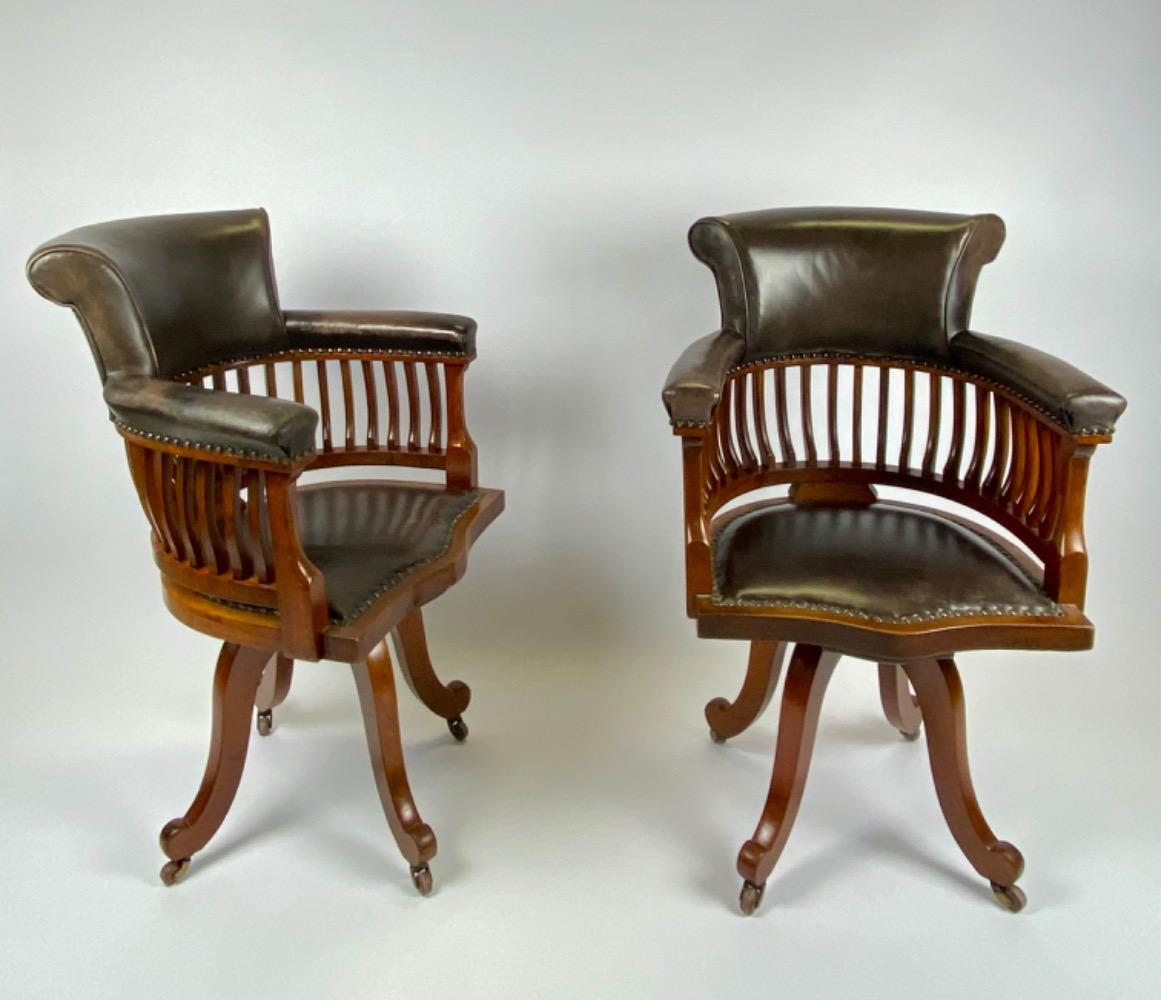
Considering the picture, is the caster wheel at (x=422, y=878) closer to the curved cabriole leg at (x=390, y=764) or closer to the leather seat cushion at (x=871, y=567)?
the curved cabriole leg at (x=390, y=764)

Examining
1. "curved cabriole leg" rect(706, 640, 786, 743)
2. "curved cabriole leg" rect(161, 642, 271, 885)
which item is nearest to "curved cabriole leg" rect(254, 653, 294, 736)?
"curved cabriole leg" rect(161, 642, 271, 885)

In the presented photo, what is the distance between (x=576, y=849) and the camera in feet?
7.40

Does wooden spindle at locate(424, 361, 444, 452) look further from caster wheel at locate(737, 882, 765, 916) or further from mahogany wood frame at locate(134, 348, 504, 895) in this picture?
caster wheel at locate(737, 882, 765, 916)

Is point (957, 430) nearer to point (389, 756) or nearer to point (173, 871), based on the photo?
point (389, 756)

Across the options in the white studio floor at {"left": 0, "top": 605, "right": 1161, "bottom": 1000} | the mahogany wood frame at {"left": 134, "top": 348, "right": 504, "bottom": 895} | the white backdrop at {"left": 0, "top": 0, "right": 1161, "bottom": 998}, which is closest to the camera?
the mahogany wood frame at {"left": 134, "top": 348, "right": 504, "bottom": 895}

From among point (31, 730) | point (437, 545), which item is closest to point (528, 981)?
point (437, 545)

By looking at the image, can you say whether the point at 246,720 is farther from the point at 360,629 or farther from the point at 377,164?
the point at 377,164

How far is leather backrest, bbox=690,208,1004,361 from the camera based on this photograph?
229 centimetres

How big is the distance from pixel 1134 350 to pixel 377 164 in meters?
1.94

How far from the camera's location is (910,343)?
231 cm

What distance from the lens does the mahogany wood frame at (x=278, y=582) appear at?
1821 mm

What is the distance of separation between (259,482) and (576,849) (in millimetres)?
978

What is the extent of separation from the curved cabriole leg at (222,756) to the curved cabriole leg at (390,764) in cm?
20

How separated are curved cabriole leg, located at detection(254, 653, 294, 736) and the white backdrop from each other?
0.08m
